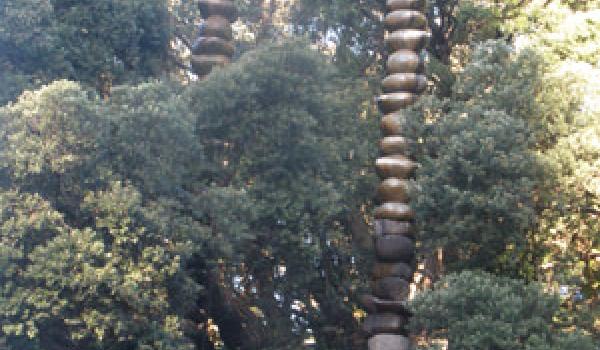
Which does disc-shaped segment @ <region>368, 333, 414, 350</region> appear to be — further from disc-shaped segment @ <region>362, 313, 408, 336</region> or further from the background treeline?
the background treeline

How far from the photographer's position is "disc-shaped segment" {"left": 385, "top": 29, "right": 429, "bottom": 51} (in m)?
16.3

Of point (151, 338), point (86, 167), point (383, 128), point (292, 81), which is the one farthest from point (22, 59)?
point (383, 128)

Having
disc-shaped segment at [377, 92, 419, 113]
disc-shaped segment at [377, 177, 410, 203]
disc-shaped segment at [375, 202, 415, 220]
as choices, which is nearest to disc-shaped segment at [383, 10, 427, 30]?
disc-shaped segment at [377, 92, 419, 113]

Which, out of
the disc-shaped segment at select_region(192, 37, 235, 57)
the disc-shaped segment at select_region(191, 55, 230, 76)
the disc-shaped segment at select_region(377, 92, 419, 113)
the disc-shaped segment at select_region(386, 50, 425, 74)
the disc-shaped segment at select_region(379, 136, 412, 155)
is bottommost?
the disc-shaped segment at select_region(379, 136, 412, 155)

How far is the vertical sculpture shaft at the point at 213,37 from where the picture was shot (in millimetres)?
16844

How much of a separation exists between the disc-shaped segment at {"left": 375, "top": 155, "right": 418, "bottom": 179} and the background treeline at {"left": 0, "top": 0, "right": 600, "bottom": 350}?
1.13 feet

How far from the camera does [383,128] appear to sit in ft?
52.5

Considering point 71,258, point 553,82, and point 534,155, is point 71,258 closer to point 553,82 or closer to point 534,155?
point 534,155

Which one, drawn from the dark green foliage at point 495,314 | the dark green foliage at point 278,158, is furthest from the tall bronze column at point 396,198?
the dark green foliage at point 495,314

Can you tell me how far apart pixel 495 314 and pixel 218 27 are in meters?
8.32

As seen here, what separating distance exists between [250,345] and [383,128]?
178 inches

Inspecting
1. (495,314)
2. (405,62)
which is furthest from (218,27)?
(495,314)

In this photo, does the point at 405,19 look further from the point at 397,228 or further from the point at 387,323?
the point at 387,323

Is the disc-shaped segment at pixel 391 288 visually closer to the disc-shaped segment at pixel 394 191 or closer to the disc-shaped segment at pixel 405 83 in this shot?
the disc-shaped segment at pixel 394 191
